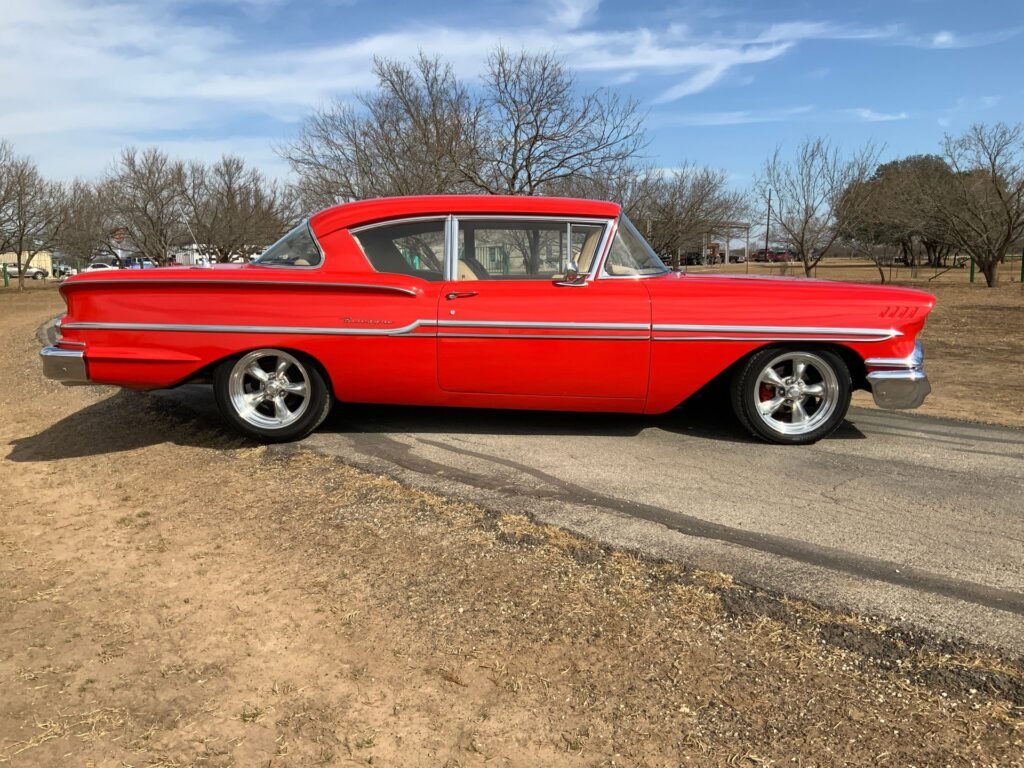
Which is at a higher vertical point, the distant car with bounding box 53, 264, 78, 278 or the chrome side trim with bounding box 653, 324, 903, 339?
the distant car with bounding box 53, 264, 78, 278

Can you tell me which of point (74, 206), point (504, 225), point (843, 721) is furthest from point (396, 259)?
point (74, 206)

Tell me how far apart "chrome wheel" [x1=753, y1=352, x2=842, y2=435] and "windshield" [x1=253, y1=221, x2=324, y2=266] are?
2.98 meters

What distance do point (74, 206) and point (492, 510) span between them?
46.1 meters

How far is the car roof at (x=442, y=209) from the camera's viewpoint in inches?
188

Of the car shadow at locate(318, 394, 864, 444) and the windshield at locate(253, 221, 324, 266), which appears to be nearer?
the windshield at locate(253, 221, 324, 266)

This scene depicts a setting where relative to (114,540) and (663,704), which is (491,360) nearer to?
(114,540)

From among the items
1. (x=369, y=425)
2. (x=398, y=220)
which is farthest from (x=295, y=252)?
(x=369, y=425)

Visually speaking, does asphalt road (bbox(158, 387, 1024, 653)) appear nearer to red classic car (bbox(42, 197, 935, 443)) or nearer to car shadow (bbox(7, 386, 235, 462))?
red classic car (bbox(42, 197, 935, 443))

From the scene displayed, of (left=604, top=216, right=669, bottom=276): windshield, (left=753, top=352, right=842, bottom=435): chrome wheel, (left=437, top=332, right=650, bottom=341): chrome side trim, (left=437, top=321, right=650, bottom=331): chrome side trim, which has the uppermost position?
(left=604, top=216, right=669, bottom=276): windshield

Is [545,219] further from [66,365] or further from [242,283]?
[66,365]

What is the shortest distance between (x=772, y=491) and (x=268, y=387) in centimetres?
313

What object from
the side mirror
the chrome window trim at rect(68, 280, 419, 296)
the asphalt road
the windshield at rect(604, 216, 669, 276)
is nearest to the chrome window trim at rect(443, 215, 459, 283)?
the chrome window trim at rect(68, 280, 419, 296)

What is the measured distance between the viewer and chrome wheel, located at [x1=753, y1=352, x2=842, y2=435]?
4.57 metres

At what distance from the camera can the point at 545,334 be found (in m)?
4.45
